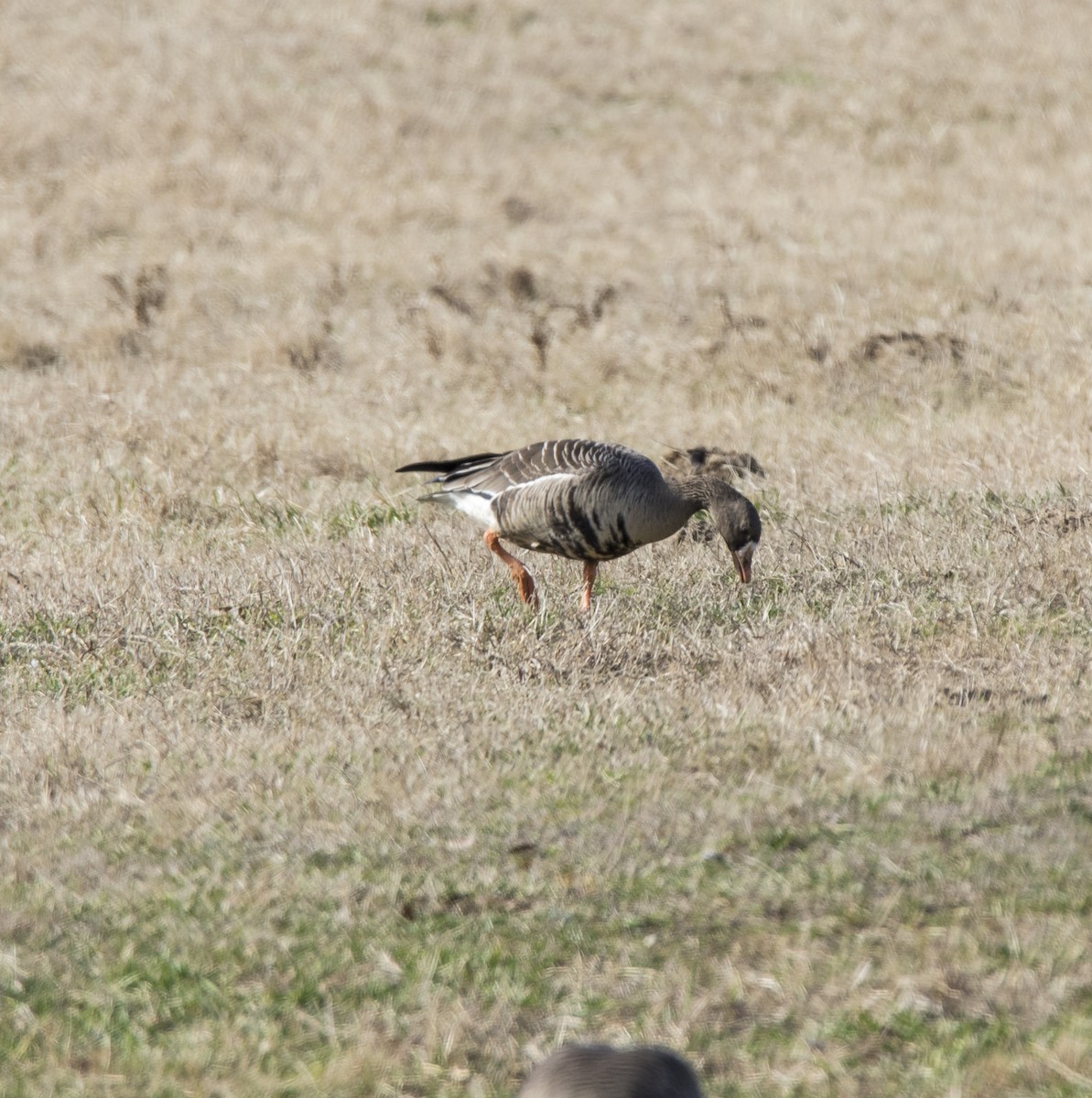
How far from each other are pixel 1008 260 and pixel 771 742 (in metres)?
11.3

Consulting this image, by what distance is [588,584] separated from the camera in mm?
7680

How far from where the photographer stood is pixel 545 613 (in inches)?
285

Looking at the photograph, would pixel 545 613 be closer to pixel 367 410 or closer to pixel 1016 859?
pixel 1016 859

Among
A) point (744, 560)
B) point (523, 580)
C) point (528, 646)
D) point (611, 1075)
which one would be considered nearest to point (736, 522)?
point (744, 560)

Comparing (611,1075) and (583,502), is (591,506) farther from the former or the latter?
(611,1075)

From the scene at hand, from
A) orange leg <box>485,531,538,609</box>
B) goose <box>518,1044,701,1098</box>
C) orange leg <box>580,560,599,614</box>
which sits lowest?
orange leg <box>580,560,599,614</box>

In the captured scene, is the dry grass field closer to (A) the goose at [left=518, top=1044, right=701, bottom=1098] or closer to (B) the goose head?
(B) the goose head

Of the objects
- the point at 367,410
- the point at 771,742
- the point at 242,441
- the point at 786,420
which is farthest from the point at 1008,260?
the point at 771,742

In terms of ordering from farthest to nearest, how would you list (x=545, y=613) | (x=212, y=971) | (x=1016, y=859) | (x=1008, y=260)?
(x=1008, y=260) → (x=545, y=613) → (x=1016, y=859) → (x=212, y=971)

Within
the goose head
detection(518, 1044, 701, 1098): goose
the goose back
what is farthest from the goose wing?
detection(518, 1044, 701, 1098): goose

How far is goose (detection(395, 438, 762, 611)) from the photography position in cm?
724

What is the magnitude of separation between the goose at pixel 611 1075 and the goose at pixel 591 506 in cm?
406

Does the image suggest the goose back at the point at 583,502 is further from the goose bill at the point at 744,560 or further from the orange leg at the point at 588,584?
the goose bill at the point at 744,560

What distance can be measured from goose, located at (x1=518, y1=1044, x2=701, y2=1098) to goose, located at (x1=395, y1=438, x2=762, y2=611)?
13.3 feet
